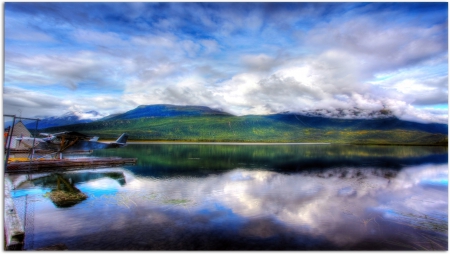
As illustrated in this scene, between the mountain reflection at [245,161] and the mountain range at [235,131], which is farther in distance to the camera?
the mountain range at [235,131]

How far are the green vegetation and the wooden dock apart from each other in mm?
105304

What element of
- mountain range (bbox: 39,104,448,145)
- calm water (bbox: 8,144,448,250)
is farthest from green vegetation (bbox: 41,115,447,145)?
calm water (bbox: 8,144,448,250)

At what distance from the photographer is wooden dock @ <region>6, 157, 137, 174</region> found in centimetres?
2435

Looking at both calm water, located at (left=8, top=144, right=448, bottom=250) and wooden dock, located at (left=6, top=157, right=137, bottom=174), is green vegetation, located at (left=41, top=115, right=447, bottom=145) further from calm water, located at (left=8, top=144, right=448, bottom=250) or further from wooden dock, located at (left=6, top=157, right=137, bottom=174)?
calm water, located at (left=8, top=144, right=448, bottom=250)

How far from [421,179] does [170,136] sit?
5332 inches

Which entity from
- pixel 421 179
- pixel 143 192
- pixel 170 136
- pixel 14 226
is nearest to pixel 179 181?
pixel 143 192

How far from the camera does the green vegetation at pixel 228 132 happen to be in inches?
5726

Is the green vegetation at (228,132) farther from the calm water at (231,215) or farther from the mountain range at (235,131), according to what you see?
the calm water at (231,215)

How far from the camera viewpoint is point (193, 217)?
12.6 m

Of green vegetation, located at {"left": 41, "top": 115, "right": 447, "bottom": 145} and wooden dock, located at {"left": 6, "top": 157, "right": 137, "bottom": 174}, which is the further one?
green vegetation, located at {"left": 41, "top": 115, "right": 447, "bottom": 145}

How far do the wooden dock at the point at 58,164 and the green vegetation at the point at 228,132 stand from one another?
105304mm

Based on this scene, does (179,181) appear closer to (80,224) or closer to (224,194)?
(224,194)

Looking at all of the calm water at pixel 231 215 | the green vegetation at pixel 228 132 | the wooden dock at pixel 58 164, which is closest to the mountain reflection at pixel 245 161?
the wooden dock at pixel 58 164

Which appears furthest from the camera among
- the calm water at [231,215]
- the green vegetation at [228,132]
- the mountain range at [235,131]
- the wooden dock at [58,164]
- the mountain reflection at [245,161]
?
the mountain range at [235,131]
